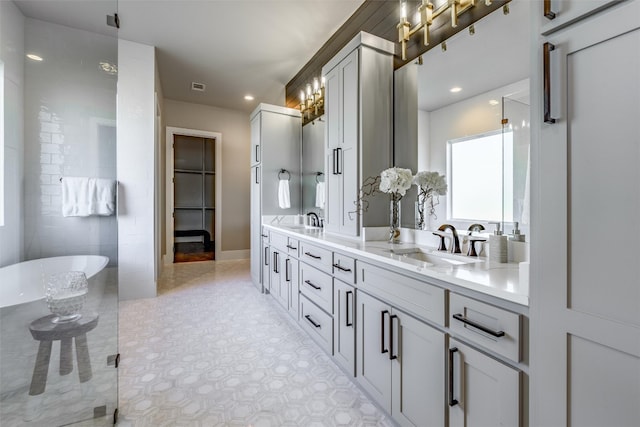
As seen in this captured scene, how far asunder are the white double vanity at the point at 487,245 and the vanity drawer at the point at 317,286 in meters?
0.02

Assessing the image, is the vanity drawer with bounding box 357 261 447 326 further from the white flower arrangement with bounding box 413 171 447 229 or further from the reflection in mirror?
the reflection in mirror

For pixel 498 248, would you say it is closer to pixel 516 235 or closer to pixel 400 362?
pixel 516 235

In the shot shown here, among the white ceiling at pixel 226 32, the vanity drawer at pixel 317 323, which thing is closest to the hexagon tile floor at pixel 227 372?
the vanity drawer at pixel 317 323

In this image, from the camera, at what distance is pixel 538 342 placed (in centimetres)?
85

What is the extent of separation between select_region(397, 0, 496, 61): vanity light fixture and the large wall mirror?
0.11m

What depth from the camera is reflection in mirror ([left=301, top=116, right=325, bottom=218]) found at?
3520mm

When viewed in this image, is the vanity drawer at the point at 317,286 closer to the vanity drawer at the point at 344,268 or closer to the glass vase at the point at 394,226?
the vanity drawer at the point at 344,268

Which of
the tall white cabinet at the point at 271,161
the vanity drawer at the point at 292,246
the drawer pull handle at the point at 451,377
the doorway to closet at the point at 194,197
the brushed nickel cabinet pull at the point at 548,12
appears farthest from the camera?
the doorway to closet at the point at 194,197

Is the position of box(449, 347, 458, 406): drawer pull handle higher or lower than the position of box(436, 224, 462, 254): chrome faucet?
lower

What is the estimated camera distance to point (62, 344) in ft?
4.85

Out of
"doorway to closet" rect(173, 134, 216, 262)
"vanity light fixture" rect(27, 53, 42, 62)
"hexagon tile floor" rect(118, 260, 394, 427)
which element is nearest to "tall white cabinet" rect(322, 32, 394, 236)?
"hexagon tile floor" rect(118, 260, 394, 427)

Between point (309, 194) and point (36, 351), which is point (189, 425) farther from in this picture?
point (309, 194)

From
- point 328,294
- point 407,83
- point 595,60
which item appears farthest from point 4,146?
point 407,83

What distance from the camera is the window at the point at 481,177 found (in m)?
1.53
